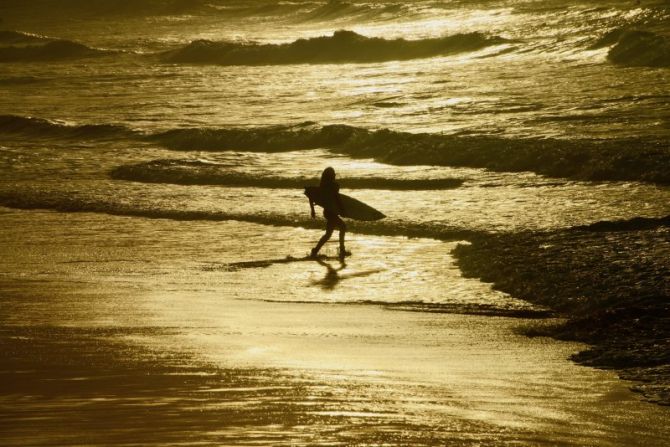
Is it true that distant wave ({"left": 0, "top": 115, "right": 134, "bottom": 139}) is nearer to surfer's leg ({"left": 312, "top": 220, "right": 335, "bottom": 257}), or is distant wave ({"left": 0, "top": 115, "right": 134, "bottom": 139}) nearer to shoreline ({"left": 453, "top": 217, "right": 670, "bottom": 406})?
surfer's leg ({"left": 312, "top": 220, "right": 335, "bottom": 257})

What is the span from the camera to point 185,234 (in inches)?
609

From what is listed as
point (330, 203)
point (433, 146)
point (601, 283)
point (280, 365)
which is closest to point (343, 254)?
point (330, 203)

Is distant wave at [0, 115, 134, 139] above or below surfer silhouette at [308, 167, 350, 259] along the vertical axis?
below

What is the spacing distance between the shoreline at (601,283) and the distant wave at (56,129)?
15224mm

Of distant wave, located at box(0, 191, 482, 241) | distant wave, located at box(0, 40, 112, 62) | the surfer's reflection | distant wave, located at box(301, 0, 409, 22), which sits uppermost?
distant wave, located at box(301, 0, 409, 22)

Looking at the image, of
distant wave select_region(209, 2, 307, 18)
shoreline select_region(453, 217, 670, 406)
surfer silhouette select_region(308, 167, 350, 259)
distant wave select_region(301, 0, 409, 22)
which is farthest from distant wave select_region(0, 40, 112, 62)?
shoreline select_region(453, 217, 670, 406)

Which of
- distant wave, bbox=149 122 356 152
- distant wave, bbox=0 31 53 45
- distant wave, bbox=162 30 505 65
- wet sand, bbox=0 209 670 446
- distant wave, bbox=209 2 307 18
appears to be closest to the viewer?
wet sand, bbox=0 209 670 446

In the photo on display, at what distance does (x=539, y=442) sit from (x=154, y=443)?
215 centimetres

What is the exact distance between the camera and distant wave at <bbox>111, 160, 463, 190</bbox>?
1920 cm

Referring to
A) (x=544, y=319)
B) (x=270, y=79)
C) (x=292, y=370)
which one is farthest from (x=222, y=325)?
(x=270, y=79)

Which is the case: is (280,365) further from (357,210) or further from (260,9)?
(260,9)

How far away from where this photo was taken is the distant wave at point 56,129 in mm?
27344

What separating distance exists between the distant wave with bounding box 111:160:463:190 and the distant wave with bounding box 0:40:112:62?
25.9 meters

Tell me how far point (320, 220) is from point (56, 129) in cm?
1383
